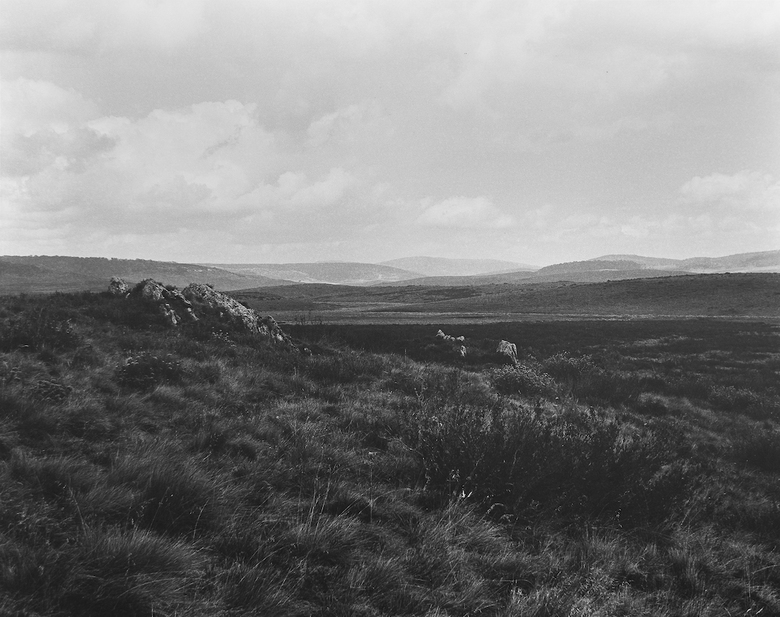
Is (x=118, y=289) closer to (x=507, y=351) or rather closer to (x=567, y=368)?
(x=507, y=351)

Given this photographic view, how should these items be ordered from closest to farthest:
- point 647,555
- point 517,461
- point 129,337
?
point 647,555
point 517,461
point 129,337

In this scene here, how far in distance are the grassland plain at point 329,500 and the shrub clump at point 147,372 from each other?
4cm

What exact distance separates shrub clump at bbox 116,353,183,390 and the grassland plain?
44 millimetres

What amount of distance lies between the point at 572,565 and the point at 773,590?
196 centimetres

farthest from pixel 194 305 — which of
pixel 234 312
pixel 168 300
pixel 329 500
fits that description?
pixel 329 500

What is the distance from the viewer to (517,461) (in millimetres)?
5234

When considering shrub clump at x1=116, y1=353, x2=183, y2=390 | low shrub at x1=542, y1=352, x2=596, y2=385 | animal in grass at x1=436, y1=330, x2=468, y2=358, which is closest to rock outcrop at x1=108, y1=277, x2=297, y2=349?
shrub clump at x1=116, y1=353, x2=183, y2=390

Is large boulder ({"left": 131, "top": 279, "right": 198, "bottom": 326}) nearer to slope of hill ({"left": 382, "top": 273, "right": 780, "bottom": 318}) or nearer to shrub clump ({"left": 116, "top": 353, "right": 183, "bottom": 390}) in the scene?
shrub clump ({"left": 116, "top": 353, "right": 183, "bottom": 390})

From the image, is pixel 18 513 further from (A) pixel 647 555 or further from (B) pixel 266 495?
(A) pixel 647 555

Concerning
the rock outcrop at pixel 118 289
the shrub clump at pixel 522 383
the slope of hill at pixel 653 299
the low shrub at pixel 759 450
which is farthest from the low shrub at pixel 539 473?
the slope of hill at pixel 653 299

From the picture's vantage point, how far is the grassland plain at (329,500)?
9.50ft

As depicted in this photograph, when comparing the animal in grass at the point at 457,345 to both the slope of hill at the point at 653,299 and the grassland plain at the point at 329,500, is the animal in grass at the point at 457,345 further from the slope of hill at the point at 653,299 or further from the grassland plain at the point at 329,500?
the slope of hill at the point at 653,299

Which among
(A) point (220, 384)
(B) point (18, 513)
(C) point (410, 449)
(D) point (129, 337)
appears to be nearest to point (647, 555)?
(C) point (410, 449)

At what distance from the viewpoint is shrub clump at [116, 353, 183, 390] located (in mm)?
6930
